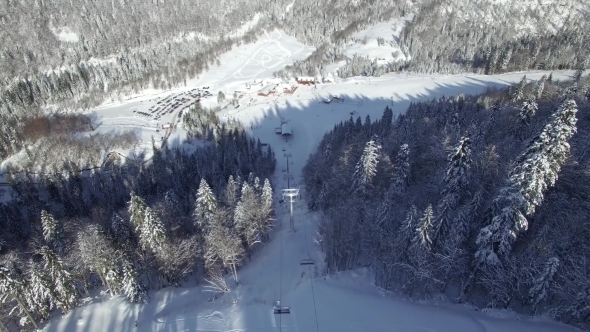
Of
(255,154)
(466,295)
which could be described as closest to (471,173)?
(466,295)

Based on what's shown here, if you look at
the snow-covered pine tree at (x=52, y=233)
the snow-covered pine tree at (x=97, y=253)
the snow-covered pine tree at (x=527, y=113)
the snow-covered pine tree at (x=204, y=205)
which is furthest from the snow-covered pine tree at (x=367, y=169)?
the snow-covered pine tree at (x=52, y=233)

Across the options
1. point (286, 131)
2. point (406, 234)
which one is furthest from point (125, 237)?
point (286, 131)

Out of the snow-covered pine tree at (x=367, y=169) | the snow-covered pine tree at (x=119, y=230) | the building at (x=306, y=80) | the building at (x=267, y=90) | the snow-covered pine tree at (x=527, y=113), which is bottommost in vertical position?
the snow-covered pine tree at (x=119, y=230)

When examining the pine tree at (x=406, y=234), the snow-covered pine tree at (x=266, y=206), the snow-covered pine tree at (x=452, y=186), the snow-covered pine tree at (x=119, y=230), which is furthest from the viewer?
the snow-covered pine tree at (x=266, y=206)

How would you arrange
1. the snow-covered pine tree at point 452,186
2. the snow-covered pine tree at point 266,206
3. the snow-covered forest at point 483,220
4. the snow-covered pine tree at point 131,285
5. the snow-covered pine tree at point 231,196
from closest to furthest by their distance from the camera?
1. the snow-covered forest at point 483,220
2. the snow-covered pine tree at point 452,186
3. the snow-covered pine tree at point 131,285
4. the snow-covered pine tree at point 266,206
5. the snow-covered pine tree at point 231,196

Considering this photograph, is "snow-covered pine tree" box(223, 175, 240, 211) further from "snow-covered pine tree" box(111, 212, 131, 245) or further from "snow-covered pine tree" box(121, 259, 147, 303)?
"snow-covered pine tree" box(121, 259, 147, 303)

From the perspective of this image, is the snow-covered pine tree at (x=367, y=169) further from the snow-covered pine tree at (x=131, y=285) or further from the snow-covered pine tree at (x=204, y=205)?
the snow-covered pine tree at (x=131, y=285)
